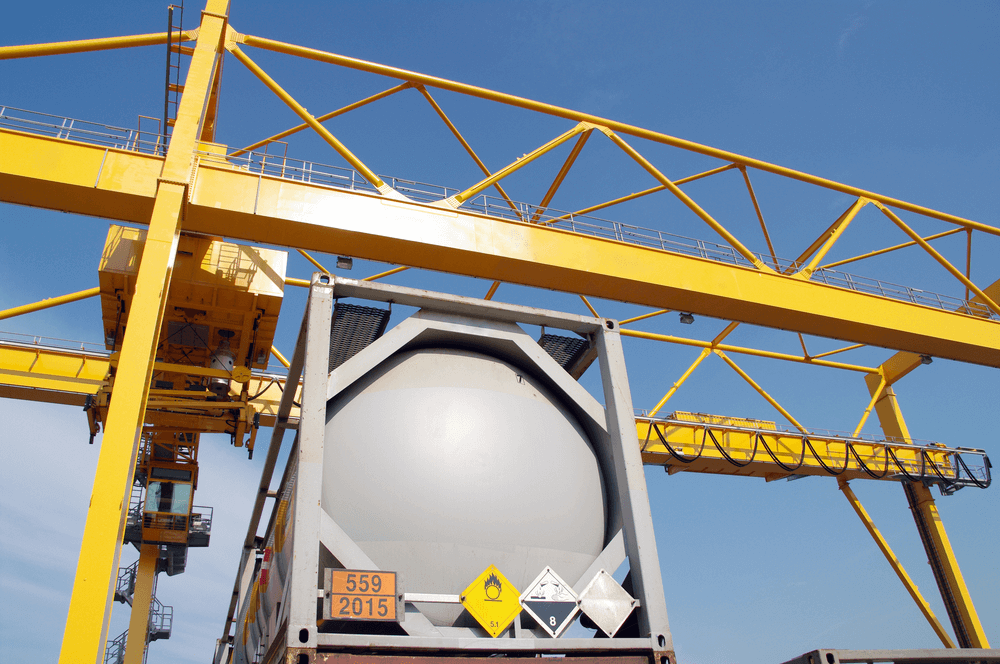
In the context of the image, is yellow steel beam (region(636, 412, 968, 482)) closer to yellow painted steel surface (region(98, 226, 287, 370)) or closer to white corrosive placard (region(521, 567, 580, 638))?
yellow painted steel surface (region(98, 226, 287, 370))

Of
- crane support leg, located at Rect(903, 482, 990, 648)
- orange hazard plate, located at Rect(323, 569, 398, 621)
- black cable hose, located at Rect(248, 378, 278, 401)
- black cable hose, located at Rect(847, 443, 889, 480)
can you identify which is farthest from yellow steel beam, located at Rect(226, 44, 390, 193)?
crane support leg, located at Rect(903, 482, 990, 648)

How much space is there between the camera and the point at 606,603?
3.86 m

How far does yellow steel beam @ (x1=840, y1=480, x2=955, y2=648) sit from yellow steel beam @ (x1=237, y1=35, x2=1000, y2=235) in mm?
7797

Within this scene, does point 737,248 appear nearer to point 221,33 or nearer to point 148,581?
point 221,33

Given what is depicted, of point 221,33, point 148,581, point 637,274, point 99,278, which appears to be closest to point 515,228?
point 637,274

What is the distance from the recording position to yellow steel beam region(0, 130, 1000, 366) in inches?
361

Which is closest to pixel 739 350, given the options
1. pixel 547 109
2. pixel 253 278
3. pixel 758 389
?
pixel 758 389

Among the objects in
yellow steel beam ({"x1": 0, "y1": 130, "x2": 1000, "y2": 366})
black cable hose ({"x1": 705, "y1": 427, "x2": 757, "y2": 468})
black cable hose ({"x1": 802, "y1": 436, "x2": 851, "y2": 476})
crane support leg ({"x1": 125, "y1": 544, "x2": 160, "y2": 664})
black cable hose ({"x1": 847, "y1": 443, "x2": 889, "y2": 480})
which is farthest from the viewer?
black cable hose ({"x1": 847, "y1": 443, "x2": 889, "y2": 480})

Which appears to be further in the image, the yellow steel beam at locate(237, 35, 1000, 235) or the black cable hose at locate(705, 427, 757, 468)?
the black cable hose at locate(705, 427, 757, 468)

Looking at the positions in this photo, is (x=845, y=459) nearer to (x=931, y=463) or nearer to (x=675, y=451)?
(x=931, y=463)

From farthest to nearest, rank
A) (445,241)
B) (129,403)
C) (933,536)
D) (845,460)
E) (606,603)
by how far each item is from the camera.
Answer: (933,536) → (845,460) → (445,241) → (129,403) → (606,603)

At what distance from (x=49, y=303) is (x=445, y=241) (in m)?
7.11

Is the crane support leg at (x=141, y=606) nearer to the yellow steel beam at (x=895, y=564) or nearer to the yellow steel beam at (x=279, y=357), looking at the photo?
the yellow steel beam at (x=279, y=357)

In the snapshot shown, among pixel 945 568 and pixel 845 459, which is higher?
pixel 845 459
